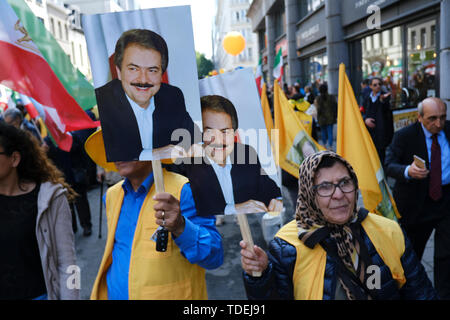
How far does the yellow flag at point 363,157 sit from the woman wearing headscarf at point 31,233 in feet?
7.09

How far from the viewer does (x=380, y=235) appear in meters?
2.05

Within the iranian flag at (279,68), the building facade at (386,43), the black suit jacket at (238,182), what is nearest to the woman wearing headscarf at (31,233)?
the black suit jacket at (238,182)

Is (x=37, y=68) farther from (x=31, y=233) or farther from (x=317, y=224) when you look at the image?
(x=317, y=224)

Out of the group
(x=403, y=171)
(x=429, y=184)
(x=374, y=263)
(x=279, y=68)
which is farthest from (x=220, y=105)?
(x=279, y=68)

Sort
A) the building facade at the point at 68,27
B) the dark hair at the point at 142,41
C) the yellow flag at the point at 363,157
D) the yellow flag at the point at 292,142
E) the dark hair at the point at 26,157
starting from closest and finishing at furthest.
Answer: the dark hair at the point at 142,41
the dark hair at the point at 26,157
the yellow flag at the point at 363,157
the yellow flag at the point at 292,142
the building facade at the point at 68,27

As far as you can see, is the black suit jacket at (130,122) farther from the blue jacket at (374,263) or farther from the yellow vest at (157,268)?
the blue jacket at (374,263)

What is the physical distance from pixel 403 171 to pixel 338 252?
2.01m

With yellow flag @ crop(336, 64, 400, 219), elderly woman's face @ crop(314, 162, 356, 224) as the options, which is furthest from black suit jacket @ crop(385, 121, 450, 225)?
elderly woman's face @ crop(314, 162, 356, 224)

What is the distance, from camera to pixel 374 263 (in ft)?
6.50

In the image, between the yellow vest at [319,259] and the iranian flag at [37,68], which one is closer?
the yellow vest at [319,259]

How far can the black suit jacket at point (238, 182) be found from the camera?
1812 millimetres

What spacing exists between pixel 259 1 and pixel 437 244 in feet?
93.5
